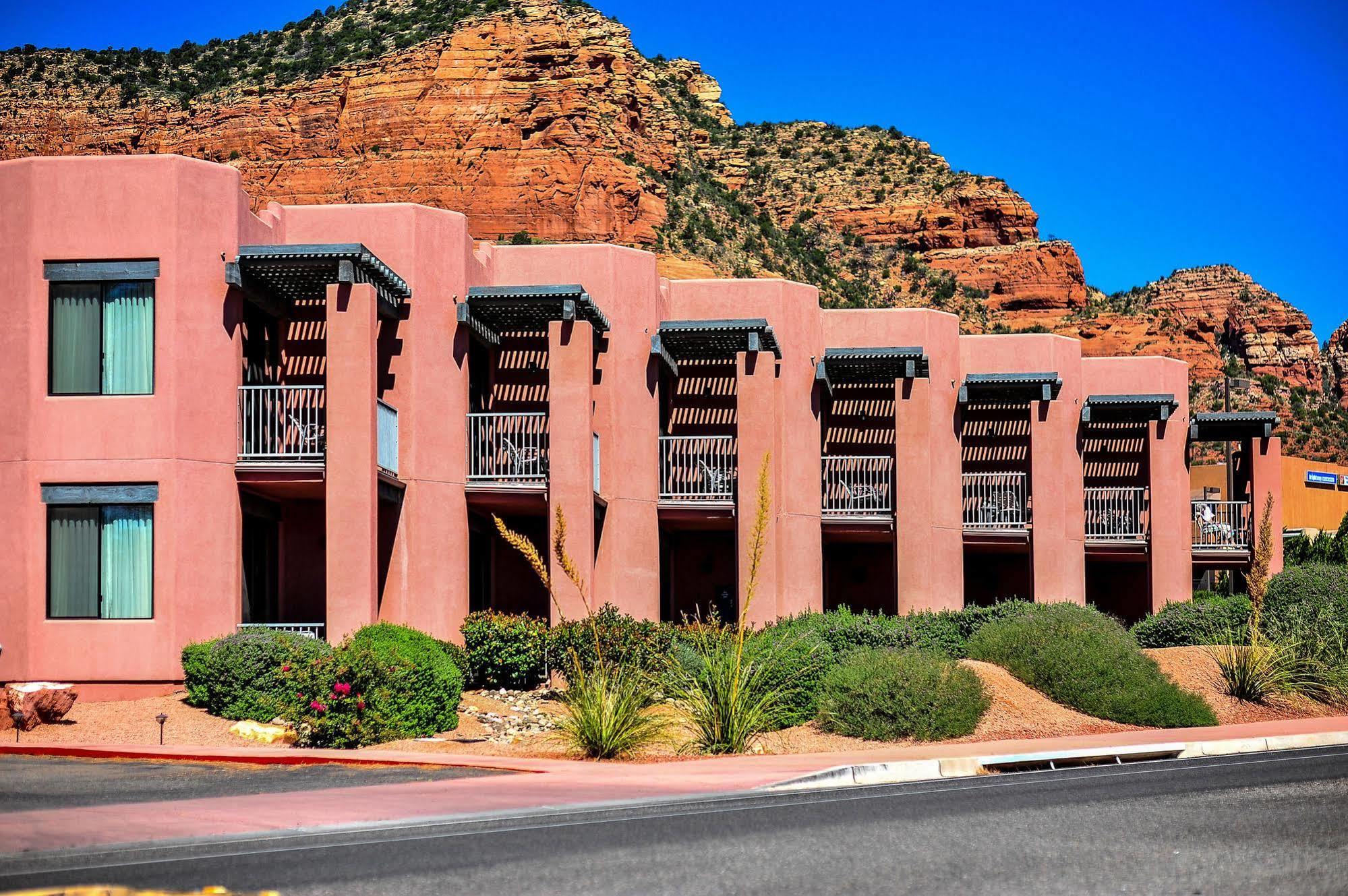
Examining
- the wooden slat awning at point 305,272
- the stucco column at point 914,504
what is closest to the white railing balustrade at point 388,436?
the wooden slat awning at point 305,272

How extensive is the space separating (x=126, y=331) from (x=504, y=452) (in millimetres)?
7106

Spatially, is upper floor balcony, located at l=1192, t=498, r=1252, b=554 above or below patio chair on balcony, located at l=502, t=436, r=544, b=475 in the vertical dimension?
below

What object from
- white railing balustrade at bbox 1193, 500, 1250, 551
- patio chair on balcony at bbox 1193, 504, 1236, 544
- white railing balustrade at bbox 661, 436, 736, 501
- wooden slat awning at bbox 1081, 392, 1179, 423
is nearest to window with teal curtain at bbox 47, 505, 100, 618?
white railing balustrade at bbox 661, 436, 736, 501

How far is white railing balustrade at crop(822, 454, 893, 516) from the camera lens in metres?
31.5

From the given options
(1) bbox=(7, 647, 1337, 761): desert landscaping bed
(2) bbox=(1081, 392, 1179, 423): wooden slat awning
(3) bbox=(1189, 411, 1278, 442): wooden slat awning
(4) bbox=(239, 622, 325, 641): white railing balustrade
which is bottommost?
(1) bbox=(7, 647, 1337, 761): desert landscaping bed

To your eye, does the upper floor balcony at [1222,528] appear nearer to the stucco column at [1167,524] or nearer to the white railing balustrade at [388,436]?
the stucco column at [1167,524]

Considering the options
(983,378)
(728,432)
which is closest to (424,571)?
(728,432)

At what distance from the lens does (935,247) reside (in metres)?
78.8

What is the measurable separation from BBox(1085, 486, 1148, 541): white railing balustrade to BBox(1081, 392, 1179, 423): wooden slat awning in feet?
5.35

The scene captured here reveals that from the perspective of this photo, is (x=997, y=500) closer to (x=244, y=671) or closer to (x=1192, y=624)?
(x=1192, y=624)

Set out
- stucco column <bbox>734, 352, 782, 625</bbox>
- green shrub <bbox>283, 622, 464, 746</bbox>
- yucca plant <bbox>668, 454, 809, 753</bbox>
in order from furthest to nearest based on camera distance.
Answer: stucco column <bbox>734, 352, 782, 625</bbox>, green shrub <bbox>283, 622, 464, 746</bbox>, yucca plant <bbox>668, 454, 809, 753</bbox>

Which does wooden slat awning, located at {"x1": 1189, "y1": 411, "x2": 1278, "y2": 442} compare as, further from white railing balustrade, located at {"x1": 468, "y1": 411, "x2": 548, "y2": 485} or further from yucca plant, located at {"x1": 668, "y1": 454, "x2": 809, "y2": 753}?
yucca plant, located at {"x1": 668, "y1": 454, "x2": 809, "y2": 753}

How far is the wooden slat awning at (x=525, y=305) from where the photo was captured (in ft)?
84.5

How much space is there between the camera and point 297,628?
75.0 feet
